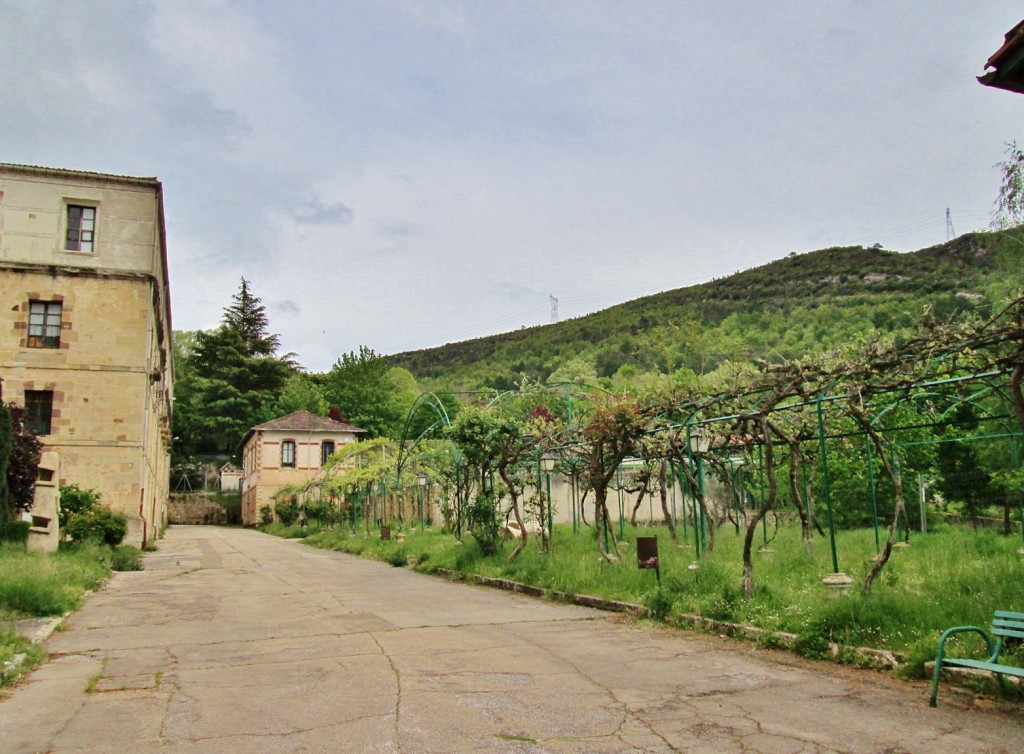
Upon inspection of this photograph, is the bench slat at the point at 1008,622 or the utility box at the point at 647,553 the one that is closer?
the bench slat at the point at 1008,622

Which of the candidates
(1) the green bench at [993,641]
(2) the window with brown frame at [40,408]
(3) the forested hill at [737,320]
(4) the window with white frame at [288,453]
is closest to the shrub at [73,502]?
(2) the window with brown frame at [40,408]

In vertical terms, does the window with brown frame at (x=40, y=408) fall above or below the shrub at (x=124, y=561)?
above

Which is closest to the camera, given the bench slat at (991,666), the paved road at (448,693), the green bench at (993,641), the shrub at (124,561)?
the paved road at (448,693)

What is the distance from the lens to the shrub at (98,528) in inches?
777

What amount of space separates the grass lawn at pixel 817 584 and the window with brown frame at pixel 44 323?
1477cm

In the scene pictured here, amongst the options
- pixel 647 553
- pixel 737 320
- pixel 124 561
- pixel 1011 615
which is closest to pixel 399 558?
pixel 124 561

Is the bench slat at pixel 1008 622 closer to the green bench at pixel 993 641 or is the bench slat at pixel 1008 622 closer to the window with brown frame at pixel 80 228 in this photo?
the green bench at pixel 993 641

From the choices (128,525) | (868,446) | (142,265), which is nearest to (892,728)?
(868,446)

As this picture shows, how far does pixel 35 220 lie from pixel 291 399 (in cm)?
4063

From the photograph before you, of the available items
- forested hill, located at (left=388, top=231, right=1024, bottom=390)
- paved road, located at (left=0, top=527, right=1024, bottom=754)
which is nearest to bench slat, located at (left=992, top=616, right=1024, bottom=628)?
paved road, located at (left=0, top=527, right=1024, bottom=754)

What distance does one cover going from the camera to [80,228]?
24.8 metres

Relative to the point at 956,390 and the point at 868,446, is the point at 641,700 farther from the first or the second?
the point at 868,446

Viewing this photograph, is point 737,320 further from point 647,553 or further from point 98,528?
point 647,553

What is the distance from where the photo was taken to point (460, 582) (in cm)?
1627
